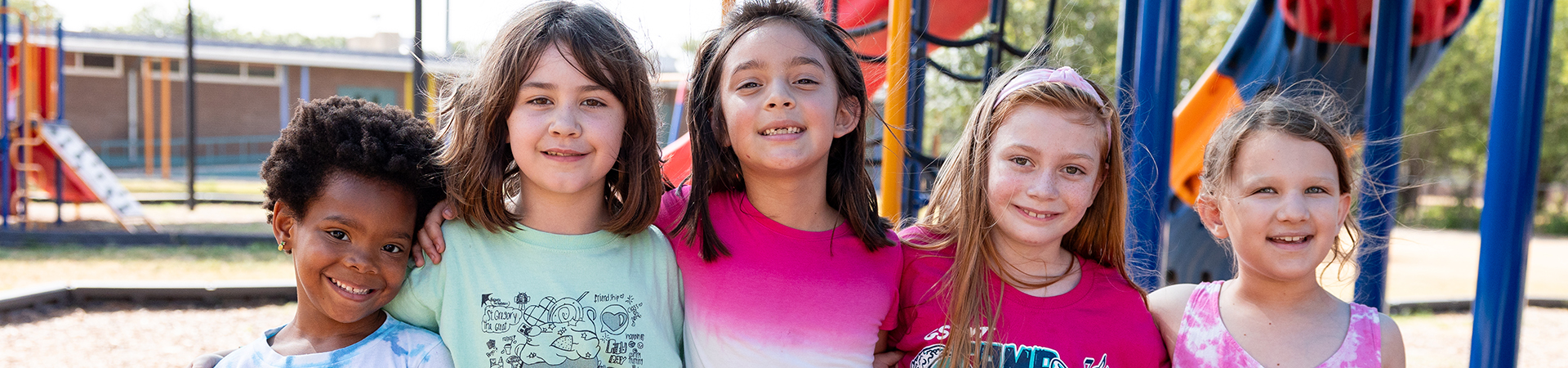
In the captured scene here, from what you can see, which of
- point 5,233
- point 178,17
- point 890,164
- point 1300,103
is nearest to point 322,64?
point 5,233

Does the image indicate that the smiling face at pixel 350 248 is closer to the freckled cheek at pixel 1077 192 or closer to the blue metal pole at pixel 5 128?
the freckled cheek at pixel 1077 192

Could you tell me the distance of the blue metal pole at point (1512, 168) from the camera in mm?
2033

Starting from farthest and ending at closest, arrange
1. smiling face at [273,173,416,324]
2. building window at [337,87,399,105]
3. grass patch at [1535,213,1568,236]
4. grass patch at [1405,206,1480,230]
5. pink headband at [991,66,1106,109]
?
building window at [337,87,399,105] < grass patch at [1405,206,1480,230] < grass patch at [1535,213,1568,236] < pink headband at [991,66,1106,109] < smiling face at [273,173,416,324]

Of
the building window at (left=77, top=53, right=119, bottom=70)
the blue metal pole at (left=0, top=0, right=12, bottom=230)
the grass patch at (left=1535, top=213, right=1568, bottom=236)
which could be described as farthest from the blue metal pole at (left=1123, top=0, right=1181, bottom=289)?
the building window at (left=77, top=53, right=119, bottom=70)

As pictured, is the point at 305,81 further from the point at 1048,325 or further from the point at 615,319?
the point at 1048,325

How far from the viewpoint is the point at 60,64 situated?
9414 mm

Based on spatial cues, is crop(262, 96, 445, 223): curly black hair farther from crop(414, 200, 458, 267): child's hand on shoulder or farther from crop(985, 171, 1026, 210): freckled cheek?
crop(985, 171, 1026, 210): freckled cheek

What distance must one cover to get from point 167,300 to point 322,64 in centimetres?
1908

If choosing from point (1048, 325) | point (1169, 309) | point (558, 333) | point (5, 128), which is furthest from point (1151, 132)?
point (5, 128)

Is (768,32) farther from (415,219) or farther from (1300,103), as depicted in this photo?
(1300,103)

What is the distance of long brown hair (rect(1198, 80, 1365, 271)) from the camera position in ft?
5.85

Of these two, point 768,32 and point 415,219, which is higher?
point 768,32

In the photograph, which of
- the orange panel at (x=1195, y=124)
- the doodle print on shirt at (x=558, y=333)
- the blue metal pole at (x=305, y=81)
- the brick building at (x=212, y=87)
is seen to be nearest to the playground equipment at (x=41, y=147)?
the doodle print on shirt at (x=558, y=333)

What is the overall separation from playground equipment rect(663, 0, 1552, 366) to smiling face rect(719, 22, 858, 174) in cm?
55
